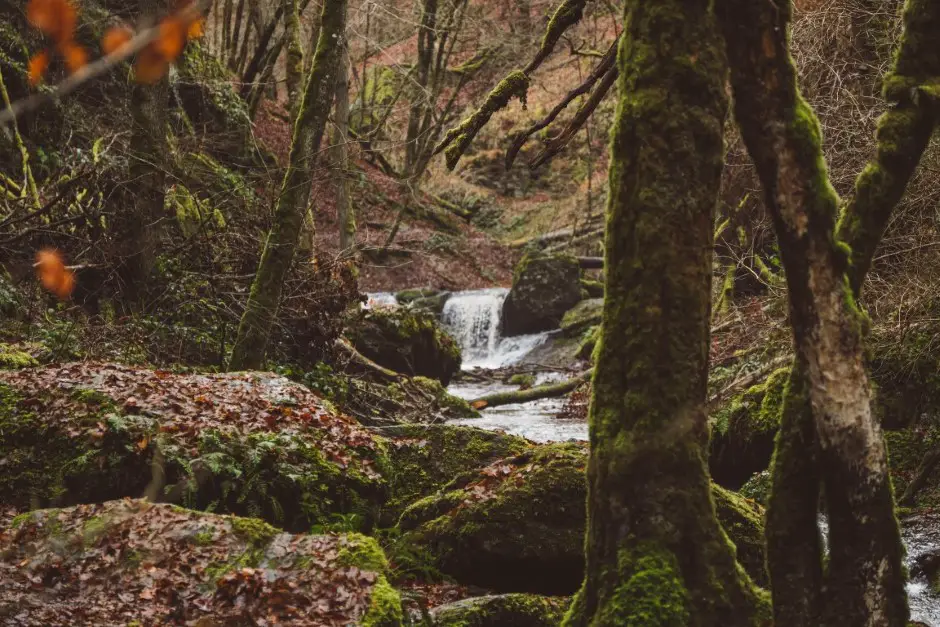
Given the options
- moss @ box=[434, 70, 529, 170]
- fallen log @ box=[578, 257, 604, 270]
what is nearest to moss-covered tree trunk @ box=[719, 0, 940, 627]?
moss @ box=[434, 70, 529, 170]

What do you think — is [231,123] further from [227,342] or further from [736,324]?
[736,324]

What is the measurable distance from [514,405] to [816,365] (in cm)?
1192

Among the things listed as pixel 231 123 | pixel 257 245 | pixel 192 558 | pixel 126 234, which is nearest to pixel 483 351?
pixel 231 123

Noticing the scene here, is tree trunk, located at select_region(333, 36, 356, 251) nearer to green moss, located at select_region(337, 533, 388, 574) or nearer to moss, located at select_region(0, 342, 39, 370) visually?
moss, located at select_region(0, 342, 39, 370)

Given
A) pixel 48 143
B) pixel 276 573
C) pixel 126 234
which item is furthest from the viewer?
pixel 48 143

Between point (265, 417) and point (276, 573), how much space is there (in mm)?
2120

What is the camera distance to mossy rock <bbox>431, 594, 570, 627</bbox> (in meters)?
4.18

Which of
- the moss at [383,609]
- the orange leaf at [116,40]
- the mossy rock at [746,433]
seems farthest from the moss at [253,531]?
the mossy rock at [746,433]

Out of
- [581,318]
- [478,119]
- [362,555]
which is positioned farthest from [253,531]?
[581,318]

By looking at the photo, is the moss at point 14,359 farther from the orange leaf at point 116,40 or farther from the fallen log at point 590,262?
the fallen log at point 590,262

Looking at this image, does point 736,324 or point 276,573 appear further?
point 736,324

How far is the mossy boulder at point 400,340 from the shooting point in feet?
46.4

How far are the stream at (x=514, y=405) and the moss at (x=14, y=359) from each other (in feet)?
19.6

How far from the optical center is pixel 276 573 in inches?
158
